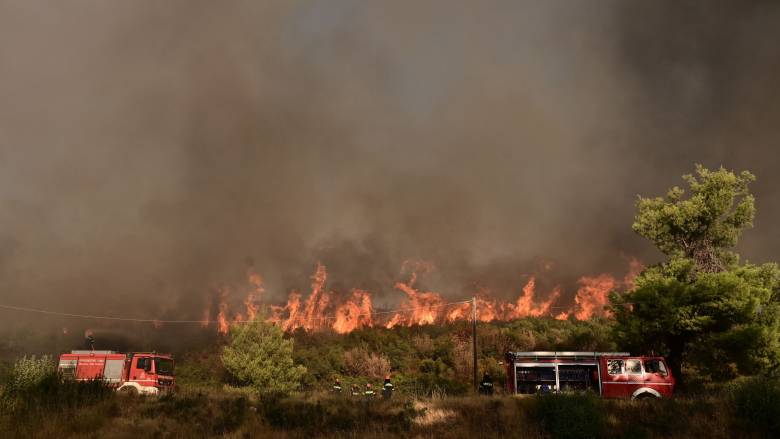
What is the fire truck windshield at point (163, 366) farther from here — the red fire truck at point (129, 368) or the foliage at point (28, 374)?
the foliage at point (28, 374)

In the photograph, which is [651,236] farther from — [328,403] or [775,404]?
[328,403]

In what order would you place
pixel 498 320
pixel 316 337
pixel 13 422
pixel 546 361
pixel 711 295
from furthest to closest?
pixel 498 320 → pixel 316 337 → pixel 711 295 → pixel 546 361 → pixel 13 422

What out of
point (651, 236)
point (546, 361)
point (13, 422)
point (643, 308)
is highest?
point (651, 236)

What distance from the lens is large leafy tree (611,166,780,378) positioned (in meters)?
29.1

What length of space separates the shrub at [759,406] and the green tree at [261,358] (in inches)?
1590

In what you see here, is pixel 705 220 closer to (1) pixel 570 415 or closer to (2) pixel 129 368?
(1) pixel 570 415

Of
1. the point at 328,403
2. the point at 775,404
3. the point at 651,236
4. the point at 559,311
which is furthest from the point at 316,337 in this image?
the point at 775,404

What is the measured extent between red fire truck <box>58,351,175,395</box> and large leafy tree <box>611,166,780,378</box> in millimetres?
28168

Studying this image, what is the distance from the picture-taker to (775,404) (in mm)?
16688

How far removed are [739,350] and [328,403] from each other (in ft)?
73.1

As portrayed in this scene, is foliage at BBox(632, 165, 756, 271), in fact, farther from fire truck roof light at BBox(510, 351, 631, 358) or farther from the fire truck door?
the fire truck door

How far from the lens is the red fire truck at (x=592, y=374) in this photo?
81.8ft

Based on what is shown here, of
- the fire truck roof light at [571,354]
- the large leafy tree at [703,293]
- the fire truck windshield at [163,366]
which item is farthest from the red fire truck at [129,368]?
the large leafy tree at [703,293]

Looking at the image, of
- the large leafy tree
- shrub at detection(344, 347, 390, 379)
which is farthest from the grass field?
shrub at detection(344, 347, 390, 379)
